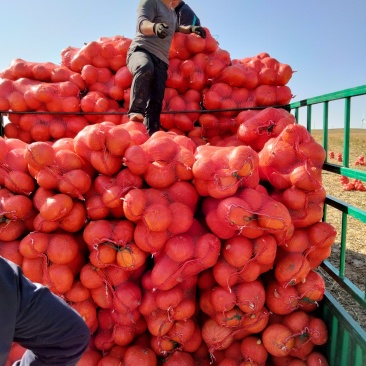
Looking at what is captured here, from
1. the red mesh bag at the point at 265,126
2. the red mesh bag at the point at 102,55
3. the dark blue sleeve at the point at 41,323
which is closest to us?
the dark blue sleeve at the point at 41,323

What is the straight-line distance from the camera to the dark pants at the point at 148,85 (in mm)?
3264

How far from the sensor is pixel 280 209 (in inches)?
72.3

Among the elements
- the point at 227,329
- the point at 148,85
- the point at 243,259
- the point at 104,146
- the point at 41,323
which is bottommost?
the point at 227,329

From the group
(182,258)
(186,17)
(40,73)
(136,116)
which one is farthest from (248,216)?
(186,17)

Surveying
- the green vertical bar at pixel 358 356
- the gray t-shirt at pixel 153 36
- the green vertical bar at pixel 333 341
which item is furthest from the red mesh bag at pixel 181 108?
the green vertical bar at pixel 358 356

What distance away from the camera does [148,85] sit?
3.30 m

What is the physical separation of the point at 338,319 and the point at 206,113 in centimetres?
220

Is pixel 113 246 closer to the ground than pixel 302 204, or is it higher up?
closer to the ground

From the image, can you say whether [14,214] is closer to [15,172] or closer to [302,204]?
[15,172]

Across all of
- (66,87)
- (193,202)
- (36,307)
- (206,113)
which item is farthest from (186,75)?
(36,307)

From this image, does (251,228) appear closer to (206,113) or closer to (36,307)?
(36,307)

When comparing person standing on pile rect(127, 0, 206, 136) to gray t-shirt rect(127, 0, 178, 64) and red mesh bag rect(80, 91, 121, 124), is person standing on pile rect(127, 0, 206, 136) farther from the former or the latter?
red mesh bag rect(80, 91, 121, 124)

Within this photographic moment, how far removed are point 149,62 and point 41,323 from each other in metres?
2.80

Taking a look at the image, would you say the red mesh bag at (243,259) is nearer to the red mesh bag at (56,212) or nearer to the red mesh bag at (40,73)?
the red mesh bag at (56,212)
